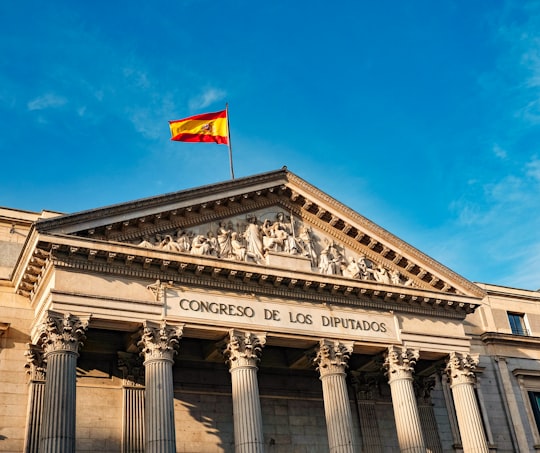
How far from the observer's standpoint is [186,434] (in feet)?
92.3

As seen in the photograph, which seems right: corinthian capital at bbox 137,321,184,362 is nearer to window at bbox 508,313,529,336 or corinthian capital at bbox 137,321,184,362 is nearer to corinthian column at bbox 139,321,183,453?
corinthian column at bbox 139,321,183,453

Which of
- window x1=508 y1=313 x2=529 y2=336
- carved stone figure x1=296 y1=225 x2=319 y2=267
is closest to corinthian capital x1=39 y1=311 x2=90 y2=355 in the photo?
carved stone figure x1=296 y1=225 x2=319 y2=267

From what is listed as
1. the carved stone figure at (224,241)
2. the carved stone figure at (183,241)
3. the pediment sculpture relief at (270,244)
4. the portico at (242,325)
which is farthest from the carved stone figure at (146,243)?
the carved stone figure at (224,241)

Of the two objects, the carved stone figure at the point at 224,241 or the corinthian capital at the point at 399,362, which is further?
the corinthian capital at the point at 399,362

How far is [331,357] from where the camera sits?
2822 centimetres

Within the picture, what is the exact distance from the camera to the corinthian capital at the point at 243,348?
2622cm

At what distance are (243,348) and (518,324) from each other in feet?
67.2

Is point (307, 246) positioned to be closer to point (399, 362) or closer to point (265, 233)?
point (265, 233)

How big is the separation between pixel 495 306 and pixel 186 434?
19.9m

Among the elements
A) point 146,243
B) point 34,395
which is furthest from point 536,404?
point 34,395

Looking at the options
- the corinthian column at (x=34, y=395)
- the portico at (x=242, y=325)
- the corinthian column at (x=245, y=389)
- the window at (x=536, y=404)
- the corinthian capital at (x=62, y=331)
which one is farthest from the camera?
the window at (x=536, y=404)

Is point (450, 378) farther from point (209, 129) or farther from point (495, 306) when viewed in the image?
point (209, 129)

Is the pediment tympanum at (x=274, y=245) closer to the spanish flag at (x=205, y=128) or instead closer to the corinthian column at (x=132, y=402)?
the spanish flag at (x=205, y=128)

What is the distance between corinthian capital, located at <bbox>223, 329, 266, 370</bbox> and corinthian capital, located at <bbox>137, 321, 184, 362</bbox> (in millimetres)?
2131
